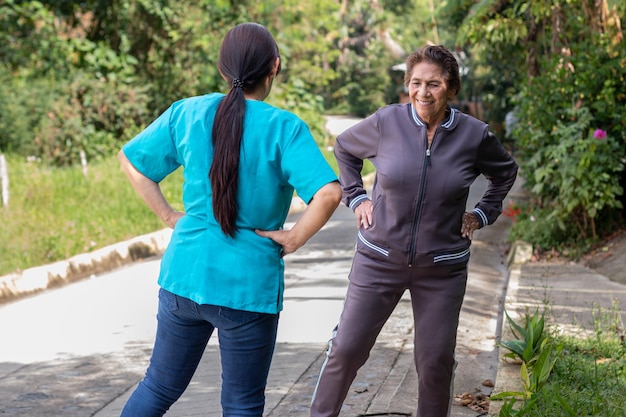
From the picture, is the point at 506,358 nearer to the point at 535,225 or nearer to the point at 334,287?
the point at 334,287

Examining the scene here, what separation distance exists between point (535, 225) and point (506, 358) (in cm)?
643

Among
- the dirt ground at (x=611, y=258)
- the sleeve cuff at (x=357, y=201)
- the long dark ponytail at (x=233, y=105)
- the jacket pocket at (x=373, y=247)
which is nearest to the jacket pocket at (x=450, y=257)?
the jacket pocket at (x=373, y=247)

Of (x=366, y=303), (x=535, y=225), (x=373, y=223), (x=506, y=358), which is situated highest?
(x=373, y=223)

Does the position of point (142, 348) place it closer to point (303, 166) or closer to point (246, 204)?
point (246, 204)

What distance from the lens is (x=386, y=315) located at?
4324 mm

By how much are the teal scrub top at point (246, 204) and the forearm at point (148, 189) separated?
0.82ft

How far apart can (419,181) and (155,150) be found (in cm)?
107

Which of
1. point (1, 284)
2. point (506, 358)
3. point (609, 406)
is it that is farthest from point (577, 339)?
point (1, 284)

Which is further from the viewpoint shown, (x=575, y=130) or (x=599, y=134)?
(x=575, y=130)

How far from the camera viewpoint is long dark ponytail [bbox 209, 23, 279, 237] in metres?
3.48

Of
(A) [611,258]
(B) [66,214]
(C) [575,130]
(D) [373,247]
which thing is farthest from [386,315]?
(B) [66,214]

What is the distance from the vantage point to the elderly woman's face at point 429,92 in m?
4.21

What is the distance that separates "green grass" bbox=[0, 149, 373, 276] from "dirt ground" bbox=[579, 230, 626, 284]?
216 inches

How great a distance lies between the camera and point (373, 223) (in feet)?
14.1
